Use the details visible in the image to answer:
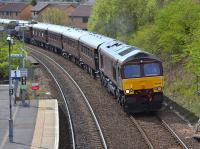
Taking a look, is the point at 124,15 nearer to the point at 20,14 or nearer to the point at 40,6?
the point at 40,6

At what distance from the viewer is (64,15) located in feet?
349

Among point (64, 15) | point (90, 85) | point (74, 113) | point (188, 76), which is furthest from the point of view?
point (64, 15)

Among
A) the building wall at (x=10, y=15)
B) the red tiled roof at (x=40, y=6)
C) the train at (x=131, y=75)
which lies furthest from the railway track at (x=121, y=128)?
the building wall at (x=10, y=15)

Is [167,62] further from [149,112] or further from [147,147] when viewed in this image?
[147,147]

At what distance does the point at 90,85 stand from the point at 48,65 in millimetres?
13283

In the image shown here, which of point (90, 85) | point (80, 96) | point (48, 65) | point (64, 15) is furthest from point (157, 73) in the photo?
point (64, 15)

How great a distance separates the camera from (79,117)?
26.2 m

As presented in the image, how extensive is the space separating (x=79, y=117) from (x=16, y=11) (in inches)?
4298

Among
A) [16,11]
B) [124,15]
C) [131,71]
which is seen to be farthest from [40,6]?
[131,71]

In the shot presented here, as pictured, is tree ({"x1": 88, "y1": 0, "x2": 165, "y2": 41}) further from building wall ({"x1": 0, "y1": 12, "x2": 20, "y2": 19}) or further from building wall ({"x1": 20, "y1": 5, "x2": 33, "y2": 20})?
building wall ({"x1": 0, "y1": 12, "x2": 20, "y2": 19})

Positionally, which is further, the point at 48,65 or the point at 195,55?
the point at 48,65

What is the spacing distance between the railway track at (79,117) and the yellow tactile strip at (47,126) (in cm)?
80

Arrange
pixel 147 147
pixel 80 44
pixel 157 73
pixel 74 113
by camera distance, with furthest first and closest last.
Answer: pixel 80 44
pixel 74 113
pixel 157 73
pixel 147 147

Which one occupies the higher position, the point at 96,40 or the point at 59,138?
the point at 96,40
